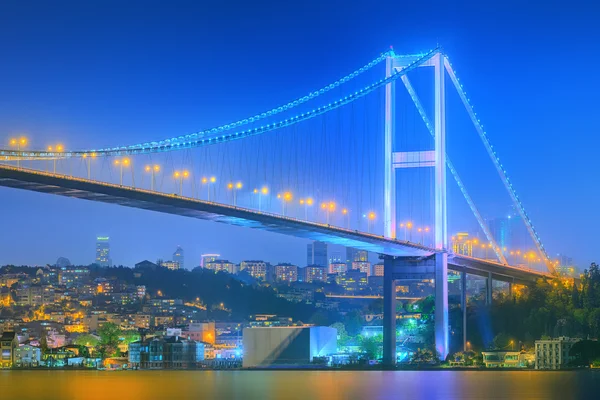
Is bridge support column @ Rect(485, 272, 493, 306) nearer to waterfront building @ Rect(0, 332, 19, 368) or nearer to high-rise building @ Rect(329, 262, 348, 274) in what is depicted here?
waterfront building @ Rect(0, 332, 19, 368)

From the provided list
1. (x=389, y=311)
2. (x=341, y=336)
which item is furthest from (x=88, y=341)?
(x=389, y=311)

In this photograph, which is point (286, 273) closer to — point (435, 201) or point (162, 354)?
point (162, 354)

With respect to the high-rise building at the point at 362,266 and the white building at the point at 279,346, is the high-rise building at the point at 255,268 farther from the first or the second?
the white building at the point at 279,346

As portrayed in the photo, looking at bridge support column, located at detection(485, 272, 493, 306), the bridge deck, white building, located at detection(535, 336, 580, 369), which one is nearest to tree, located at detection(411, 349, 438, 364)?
the bridge deck

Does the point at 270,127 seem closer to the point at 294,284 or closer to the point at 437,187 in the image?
the point at 437,187

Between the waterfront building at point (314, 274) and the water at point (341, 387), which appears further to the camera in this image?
the waterfront building at point (314, 274)

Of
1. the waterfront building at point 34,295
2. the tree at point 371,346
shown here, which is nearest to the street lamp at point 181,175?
the tree at point 371,346
